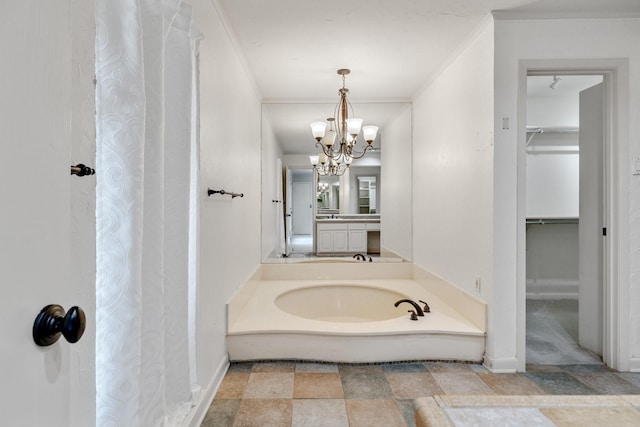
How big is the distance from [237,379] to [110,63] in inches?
69.7

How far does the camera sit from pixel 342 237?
3.63 metres

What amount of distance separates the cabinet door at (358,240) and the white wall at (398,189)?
0.59ft

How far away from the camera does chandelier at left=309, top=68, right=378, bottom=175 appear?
114 inches

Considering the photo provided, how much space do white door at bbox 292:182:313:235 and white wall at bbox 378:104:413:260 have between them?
767 millimetres

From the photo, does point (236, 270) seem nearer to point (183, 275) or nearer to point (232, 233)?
point (232, 233)

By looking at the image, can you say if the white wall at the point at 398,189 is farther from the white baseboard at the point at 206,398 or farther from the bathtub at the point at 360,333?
the white baseboard at the point at 206,398

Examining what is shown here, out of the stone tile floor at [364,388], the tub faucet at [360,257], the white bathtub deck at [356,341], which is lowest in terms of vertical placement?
the stone tile floor at [364,388]

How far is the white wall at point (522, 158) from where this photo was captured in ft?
6.85

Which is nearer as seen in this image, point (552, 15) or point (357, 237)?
point (552, 15)

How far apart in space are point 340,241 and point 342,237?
5cm

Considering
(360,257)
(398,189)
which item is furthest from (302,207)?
(398,189)

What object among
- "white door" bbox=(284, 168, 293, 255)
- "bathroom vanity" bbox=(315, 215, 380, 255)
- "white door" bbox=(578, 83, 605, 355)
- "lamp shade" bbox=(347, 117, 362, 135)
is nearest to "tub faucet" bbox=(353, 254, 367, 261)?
"bathroom vanity" bbox=(315, 215, 380, 255)

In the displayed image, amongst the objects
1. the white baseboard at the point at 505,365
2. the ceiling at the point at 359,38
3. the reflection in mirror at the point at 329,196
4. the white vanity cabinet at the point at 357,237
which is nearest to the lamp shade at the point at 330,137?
the ceiling at the point at 359,38

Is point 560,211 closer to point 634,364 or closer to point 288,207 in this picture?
point 634,364
